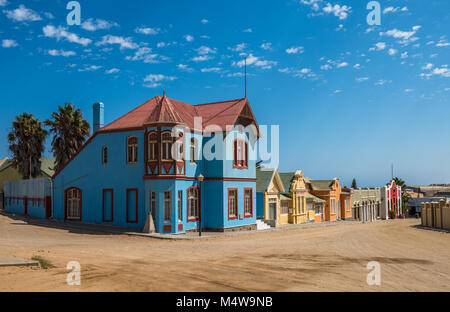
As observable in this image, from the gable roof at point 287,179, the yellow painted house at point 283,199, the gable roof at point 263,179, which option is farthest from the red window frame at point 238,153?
the gable roof at point 287,179

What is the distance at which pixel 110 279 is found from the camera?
10086 millimetres

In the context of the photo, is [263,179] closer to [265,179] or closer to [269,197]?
[265,179]

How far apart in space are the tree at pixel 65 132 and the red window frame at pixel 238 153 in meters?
20.4

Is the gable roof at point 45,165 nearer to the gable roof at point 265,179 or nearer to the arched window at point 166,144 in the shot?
the gable roof at point 265,179

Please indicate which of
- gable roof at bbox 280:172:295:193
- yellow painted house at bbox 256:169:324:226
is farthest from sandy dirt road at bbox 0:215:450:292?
gable roof at bbox 280:172:295:193

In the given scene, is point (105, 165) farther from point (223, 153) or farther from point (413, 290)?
point (413, 290)

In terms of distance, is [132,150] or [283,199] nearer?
[132,150]

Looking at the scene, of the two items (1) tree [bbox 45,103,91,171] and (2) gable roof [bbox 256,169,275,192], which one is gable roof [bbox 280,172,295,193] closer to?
(2) gable roof [bbox 256,169,275,192]

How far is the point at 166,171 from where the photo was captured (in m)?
24.6

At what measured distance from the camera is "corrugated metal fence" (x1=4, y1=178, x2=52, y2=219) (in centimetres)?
3134

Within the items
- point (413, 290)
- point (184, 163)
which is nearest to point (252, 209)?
point (184, 163)

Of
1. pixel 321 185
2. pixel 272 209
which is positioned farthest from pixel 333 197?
pixel 272 209

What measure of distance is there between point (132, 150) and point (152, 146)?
7.67 feet

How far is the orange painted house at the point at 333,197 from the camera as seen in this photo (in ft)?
158
